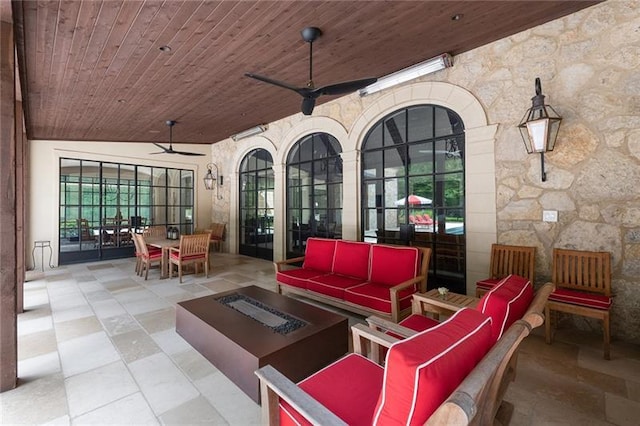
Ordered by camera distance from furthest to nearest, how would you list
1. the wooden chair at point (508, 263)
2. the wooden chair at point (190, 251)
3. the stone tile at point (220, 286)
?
the wooden chair at point (190, 251), the stone tile at point (220, 286), the wooden chair at point (508, 263)

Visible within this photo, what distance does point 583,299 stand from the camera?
A: 2699mm

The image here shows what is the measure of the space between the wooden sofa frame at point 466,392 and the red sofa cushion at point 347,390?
118 mm

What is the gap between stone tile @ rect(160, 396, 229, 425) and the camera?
1.83m

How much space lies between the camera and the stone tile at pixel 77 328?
3041mm

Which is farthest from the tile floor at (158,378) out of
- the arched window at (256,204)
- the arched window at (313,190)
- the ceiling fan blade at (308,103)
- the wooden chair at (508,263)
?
the arched window at (256,204)

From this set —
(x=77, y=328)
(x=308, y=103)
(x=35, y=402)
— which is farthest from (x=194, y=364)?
(x=308, y=103)

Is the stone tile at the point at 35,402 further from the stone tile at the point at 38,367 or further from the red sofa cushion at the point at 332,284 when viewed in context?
the red sofa cushion at the point at 332,284

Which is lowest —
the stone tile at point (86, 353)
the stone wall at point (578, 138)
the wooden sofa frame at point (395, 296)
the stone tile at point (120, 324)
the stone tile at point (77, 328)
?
the stone tile at point (86, 353)

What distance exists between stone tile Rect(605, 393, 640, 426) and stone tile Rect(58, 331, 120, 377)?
376 centimetres

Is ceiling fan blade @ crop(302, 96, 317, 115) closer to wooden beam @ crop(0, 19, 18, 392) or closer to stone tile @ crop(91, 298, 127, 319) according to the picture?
wooden beam @ crop(0, 19, 18, 392)

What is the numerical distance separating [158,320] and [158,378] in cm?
129

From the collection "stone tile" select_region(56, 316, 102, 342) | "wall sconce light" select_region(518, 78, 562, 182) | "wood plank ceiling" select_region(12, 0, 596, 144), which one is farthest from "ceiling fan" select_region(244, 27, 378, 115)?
"stone tile" select_region(56, 316, 102, 342)

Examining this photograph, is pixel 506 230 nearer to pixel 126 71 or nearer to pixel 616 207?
pixel 616 207

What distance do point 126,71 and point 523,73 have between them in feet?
16.0
